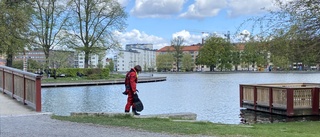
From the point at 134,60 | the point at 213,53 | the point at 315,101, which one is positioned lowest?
the point at 315,101

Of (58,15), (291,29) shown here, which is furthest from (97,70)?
(291,29)

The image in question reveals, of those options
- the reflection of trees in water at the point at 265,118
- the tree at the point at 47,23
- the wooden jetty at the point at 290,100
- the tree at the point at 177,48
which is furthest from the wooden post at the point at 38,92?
the tree at the point at 177,48

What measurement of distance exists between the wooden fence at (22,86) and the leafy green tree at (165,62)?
10589 centimetres

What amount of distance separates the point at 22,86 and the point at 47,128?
14.6 ft

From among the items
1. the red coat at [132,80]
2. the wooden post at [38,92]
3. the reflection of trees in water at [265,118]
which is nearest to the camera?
the wooden post at [38,92]

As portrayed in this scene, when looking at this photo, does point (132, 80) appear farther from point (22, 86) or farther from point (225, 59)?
point (225, 59)

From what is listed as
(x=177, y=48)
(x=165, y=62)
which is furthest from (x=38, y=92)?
(x=165, y=62)

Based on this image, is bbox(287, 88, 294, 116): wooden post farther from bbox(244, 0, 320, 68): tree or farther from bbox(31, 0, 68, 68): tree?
bbox(31, 0, 68, 68): tree

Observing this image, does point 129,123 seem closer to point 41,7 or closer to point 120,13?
point 41,7

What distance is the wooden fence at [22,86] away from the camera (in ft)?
33.2

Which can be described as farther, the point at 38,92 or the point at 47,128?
the point at 38,92

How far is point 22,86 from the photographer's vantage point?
11531 mm

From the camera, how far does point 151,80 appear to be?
5056 centimetres

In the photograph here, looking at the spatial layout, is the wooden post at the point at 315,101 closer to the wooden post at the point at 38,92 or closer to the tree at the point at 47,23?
the wooden post at the point at 38,92
